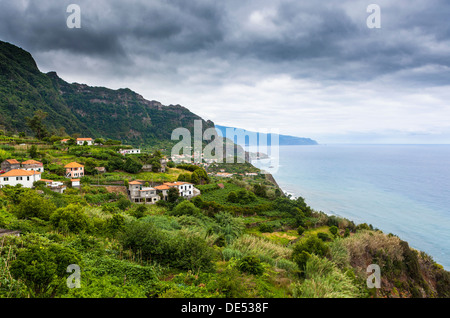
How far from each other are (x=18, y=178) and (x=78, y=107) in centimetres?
11900

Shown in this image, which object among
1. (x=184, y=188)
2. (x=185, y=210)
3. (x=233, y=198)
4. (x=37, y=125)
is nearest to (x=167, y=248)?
(x=185, y=210)

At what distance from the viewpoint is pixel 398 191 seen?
5538cm

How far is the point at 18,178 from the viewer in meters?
20.5

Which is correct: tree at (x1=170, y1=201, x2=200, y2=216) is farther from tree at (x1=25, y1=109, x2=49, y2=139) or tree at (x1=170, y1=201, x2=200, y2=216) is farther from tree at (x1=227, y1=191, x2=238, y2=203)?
tree at (x1=25, y1=109, x2=49, y2=139)

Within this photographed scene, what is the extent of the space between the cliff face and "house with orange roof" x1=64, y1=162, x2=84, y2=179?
44975mm

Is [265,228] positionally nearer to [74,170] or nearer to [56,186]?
[56,186]

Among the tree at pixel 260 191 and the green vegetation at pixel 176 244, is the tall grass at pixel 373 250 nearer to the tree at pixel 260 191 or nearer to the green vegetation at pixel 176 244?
the green vegetation at pixel 176 244

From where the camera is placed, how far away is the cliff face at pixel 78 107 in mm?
73625

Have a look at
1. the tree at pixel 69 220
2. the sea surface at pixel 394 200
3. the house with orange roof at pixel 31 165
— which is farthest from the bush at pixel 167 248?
the sea surface at pixel 394 200

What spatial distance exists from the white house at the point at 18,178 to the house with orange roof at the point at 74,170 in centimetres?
495

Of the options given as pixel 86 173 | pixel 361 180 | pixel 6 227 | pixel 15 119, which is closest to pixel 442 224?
pixel 361 180

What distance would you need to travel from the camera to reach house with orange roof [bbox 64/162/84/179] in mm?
26859
